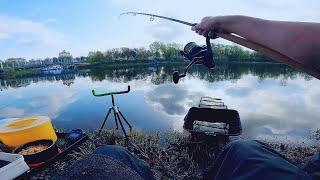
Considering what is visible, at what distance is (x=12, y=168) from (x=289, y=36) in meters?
2.71

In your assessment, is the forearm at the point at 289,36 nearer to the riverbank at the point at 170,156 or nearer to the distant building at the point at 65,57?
the riverbank at the point at 170,156

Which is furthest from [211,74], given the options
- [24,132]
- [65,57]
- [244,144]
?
[65,57]

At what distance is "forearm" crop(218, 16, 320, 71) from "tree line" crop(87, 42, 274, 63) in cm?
9347

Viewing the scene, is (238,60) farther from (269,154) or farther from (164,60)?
(269,154)

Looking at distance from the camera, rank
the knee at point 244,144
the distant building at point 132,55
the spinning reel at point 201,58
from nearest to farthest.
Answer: the knee at point 244,144 → the spinning reel at point 201,58 → the distant building at point 132,55

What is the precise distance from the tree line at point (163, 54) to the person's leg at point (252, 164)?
9308 cm

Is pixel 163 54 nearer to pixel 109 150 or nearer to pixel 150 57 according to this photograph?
pixel 150 57

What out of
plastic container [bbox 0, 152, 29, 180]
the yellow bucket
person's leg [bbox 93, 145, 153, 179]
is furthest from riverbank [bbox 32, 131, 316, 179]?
person's leg [bbox 93, 145, 153, 179]

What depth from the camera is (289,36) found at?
40.6 inches

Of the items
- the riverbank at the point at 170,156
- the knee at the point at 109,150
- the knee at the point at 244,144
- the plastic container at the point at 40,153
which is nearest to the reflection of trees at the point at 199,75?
the riverbank at the point at 170,156

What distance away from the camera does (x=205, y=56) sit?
2.50 meters

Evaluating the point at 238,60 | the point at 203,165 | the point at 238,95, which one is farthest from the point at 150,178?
the point at 238,60

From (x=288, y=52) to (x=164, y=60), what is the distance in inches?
4531

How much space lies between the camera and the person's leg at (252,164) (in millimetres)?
1256
